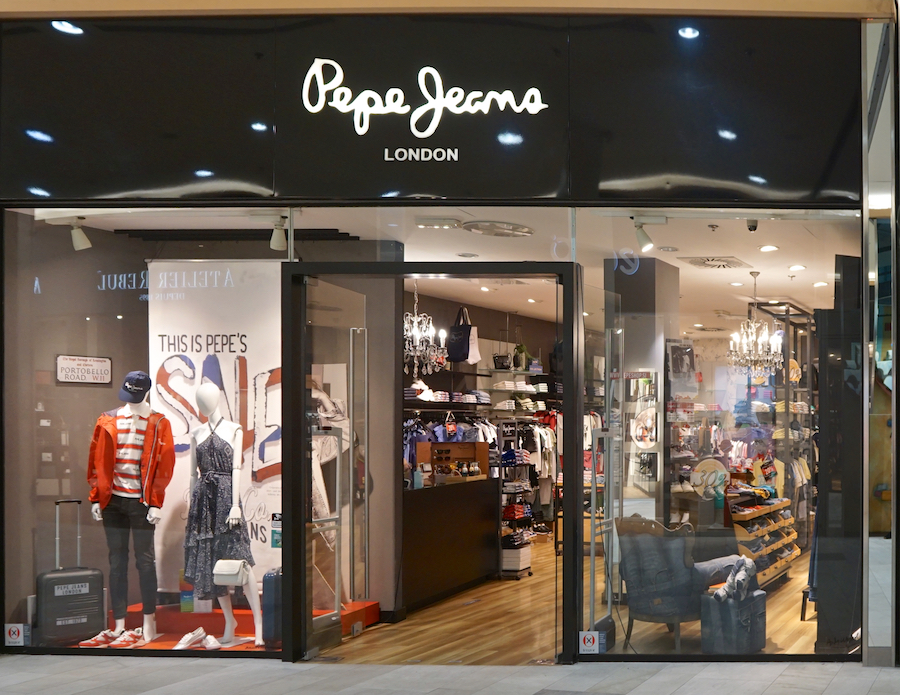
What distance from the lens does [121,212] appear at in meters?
5.28

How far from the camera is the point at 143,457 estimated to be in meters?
5.27

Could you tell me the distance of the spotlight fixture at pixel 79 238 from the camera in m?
5.34

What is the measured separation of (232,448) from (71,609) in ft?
4.19

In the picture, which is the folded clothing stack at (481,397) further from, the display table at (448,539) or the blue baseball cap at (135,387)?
the blue baseball cap at (135,387)

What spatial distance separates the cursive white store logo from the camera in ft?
16.8

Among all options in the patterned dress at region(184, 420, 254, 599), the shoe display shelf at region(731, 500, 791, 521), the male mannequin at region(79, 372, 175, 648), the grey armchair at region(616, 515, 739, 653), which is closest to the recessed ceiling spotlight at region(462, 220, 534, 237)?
the grey armchair at region(616, 515, 739, 653)

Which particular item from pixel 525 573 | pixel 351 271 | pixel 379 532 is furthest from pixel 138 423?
pixel 525 573

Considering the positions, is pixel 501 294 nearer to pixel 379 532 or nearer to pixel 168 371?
pixel 379 532

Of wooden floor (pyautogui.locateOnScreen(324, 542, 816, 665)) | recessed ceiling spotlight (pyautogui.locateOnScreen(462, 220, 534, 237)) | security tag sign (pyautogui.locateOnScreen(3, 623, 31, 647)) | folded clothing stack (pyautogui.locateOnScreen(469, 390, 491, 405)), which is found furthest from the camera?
folded clothing stack (pyautogui.locateOnScreen(469, 390, 491, 405))

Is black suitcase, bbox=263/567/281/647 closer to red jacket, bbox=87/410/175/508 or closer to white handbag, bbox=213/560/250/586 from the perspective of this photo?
white handbag, bbox=213/560/250/586

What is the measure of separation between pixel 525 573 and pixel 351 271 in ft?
15.6

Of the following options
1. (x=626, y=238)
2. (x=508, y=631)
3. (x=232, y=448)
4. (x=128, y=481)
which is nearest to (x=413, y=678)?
(x=232, y=448)

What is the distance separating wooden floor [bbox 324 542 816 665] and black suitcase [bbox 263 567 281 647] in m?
0.41

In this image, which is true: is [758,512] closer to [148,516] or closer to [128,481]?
[148,516]
